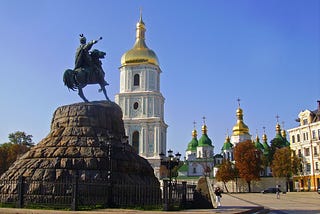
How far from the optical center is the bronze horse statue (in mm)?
23438

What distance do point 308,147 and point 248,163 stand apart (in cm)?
845

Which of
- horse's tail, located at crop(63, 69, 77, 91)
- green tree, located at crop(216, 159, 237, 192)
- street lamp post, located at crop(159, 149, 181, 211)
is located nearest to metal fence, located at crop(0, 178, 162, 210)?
street lamp post, located at crop(159, 149, 181, 211)

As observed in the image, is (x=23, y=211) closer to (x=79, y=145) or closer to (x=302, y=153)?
(x=79, y=145)

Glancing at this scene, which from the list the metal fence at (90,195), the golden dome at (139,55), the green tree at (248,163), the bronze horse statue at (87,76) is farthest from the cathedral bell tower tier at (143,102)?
the metal fence at (90,195)

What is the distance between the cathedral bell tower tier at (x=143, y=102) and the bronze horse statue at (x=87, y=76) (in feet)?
124

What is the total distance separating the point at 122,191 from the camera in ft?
57.6

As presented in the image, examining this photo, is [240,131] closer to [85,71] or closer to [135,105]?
[135,105]

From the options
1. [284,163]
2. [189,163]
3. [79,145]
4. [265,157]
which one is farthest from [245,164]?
[79,145]

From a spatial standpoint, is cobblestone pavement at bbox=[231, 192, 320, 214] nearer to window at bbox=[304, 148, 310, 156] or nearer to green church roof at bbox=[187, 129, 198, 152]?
window at bbox=[304, 148, 310, 156]

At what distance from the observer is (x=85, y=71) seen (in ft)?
77.2

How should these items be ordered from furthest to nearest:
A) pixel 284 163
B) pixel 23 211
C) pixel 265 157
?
pixel 265 157, pixel 284 163, pixel 23 211

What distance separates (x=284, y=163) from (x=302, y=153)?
4.17 meters

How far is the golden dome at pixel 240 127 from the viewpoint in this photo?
3073 inches

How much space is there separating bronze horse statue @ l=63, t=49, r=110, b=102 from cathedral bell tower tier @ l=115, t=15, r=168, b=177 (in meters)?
37.7
